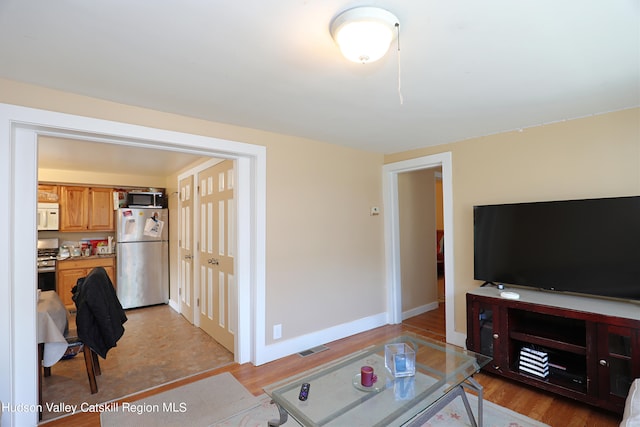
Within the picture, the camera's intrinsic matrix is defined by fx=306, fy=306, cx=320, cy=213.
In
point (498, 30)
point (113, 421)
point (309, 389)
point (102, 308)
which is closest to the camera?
point (498, 30)

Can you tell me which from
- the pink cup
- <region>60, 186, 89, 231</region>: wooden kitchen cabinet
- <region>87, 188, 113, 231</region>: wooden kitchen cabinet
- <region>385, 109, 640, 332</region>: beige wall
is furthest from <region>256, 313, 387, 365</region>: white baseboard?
<region>60, 186, 89, 231</region>: wooden kitchen cabinet

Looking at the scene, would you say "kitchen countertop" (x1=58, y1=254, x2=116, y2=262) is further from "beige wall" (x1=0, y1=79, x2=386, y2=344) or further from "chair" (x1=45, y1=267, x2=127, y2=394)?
"beige wall" (x1=0, y1=79, x2=386, y2=344)

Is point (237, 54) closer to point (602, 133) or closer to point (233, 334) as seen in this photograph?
point (233, 334)

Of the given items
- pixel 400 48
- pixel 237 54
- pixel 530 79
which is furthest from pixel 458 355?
pixel 237 54

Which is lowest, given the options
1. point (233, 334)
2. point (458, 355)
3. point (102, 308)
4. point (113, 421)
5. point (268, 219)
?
point (113, 421)

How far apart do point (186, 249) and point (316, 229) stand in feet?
7.12

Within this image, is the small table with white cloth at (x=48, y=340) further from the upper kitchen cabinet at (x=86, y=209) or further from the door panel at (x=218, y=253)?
the upper kitchen cabinet at (x=86, y=209)

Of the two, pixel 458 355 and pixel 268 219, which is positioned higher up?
pixel 268 219

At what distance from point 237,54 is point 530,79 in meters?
1.73

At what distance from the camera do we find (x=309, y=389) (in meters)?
1.73

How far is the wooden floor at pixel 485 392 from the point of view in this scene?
80.7 inches

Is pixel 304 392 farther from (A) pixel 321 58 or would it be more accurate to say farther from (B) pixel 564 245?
(B) pixel 564 245

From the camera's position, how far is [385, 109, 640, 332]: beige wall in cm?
235

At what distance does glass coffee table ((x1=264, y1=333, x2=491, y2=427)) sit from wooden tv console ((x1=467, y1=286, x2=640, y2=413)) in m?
0.63
